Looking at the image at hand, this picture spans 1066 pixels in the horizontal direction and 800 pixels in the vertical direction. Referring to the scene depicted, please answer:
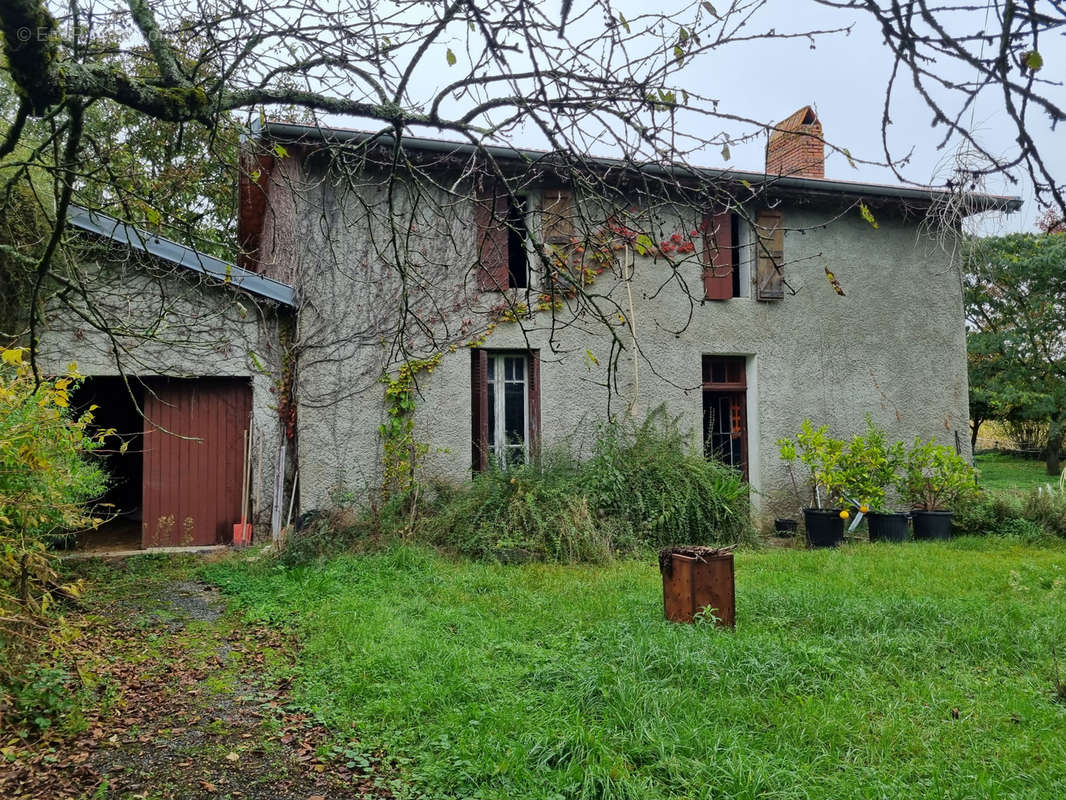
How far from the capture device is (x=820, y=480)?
32.8 feet

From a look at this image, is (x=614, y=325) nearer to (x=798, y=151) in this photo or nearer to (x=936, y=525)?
(x=798, y=151)

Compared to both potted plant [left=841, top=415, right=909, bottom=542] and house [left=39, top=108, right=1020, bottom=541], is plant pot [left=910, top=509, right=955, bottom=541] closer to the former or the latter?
potted plant [left=841, top=415, right=909, bottom=542]

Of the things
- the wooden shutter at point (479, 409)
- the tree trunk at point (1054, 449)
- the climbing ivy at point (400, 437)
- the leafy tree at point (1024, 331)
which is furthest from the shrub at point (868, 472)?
Answer: the tree trunk at point (1054, 449)

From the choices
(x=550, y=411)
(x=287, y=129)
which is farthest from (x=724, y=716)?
(x=287, y=129)

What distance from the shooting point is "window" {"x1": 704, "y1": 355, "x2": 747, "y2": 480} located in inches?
421

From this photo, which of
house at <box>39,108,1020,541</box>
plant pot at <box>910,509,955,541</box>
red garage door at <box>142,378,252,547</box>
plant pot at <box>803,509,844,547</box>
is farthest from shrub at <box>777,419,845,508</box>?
red garage door at <box>142,378,252,547</box>

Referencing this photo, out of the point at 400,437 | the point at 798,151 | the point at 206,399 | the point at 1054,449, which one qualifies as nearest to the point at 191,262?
the point at 206,399

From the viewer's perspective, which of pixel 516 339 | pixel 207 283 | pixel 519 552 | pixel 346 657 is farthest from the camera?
pixel 516 339

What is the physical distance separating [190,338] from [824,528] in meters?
8.35

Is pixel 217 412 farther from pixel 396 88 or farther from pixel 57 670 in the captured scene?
pixel 396 88

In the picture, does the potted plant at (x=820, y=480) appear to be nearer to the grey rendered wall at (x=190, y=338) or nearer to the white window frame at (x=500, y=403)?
the white window frame at (x=500, y=403)

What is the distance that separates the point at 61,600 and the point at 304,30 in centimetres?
534

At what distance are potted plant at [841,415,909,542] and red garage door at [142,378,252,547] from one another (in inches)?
316

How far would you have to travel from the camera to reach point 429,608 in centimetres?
578
